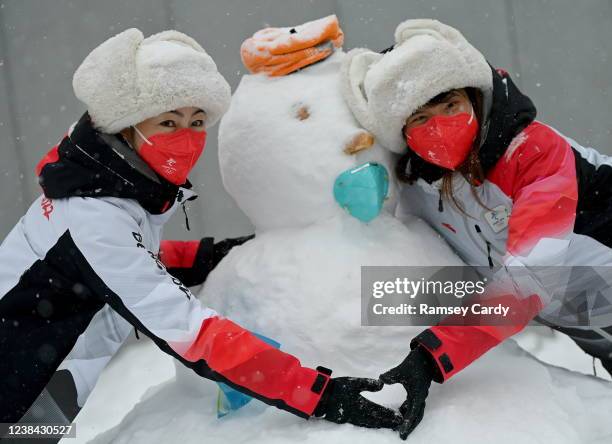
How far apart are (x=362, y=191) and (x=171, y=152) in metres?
0.50

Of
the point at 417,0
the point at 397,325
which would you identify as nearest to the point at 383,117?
the point at 397,325

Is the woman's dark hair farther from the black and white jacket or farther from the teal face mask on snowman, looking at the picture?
the black and white jacket

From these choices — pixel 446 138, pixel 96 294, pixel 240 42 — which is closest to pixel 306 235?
pixel 446 138

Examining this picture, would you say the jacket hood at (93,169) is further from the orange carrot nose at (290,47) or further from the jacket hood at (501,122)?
the jacket hood at (501,122)

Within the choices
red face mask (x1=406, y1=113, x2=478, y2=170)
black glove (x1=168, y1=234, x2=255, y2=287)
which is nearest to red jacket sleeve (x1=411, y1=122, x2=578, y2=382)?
red face mask (x1=406, y1=113, x2=478, y2=170)

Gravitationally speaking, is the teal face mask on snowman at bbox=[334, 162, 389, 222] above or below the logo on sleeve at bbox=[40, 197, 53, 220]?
below

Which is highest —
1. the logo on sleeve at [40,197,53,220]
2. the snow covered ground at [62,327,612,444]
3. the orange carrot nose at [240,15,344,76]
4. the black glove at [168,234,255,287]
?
the orange carrot nose at [240,15,344,76]

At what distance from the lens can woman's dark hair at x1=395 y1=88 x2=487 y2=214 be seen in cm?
177

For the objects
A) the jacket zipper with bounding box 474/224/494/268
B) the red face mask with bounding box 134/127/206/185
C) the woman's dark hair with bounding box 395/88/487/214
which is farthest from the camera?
the jacket zipper with bounding box 474/224/494/268

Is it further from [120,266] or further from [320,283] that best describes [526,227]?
[120,266]

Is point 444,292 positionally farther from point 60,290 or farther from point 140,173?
→ point 60,290

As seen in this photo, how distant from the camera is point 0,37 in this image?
11.0ft

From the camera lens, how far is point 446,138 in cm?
173

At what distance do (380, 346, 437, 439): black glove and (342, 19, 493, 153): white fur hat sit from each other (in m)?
0.61
